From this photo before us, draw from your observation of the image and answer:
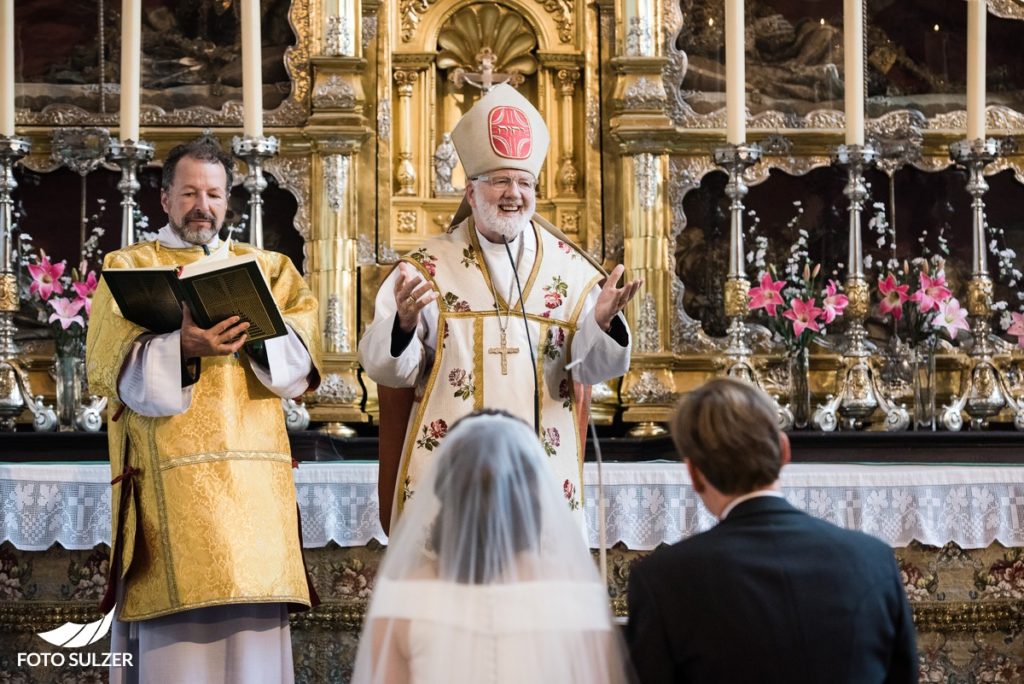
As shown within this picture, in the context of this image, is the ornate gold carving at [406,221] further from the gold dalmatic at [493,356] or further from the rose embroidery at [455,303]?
the rose embroidery at [455,303]

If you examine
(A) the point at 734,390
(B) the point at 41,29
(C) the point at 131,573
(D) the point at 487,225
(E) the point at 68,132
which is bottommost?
(C) the point at 131,573

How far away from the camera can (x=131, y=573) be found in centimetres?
409

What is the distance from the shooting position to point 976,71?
19.5 ft

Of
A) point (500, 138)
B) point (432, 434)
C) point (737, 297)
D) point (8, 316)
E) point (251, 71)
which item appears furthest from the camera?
point (737, 297)

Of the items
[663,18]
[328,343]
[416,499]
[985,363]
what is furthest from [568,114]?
[416,499]

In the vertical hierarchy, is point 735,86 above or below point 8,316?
above

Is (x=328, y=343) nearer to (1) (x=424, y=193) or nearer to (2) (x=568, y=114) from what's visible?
(1) (x=424, y=193)

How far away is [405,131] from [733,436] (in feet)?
13.8

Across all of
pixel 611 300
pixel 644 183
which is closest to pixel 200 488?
pixel 611 300

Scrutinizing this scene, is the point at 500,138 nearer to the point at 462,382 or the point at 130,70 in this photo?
the point at 462,382

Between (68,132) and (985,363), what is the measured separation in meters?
3.90

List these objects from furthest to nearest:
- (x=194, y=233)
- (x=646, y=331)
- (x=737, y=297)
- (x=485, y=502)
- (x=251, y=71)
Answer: (x=646, y=331), (x=737, y=297), (x=251, y=71), (x=194, y=233), (x=485, y=502)

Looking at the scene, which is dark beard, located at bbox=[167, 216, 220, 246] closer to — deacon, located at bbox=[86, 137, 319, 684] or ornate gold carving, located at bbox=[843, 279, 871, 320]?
deacon, located at bbox=[86, 137, 319, 684]

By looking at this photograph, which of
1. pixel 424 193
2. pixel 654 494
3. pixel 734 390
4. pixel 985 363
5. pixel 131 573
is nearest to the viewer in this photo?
pixel 734 390
